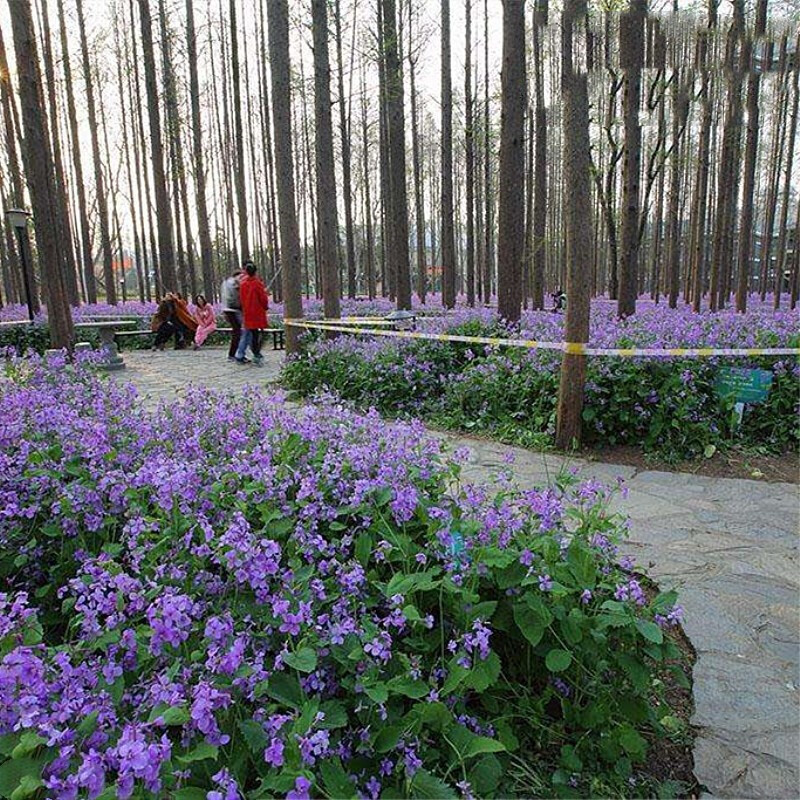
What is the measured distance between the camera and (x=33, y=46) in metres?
9.59

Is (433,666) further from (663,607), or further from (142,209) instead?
(142,209)

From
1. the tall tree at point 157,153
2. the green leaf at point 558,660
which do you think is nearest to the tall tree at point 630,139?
the tall tree at point 157,153

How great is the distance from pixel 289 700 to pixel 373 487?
3.18 ft

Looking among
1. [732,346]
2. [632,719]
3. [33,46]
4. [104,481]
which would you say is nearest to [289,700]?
[632,719]

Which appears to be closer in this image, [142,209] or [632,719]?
[632,719]

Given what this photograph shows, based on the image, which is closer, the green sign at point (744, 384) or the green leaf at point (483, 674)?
the green leaf at point (483, 674)

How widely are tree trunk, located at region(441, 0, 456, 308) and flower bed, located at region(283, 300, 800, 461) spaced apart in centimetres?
864

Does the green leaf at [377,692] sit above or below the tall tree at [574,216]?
below

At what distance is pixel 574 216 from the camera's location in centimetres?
542

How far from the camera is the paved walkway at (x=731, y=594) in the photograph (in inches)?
87.3

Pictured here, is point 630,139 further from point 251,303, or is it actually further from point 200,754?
point 200,754

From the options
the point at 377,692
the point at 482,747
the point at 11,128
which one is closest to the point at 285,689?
the point at 377,692

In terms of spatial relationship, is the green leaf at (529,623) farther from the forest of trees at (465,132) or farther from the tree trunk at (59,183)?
the tree trunk at (59,183)

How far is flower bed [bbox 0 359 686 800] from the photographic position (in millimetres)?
1566
